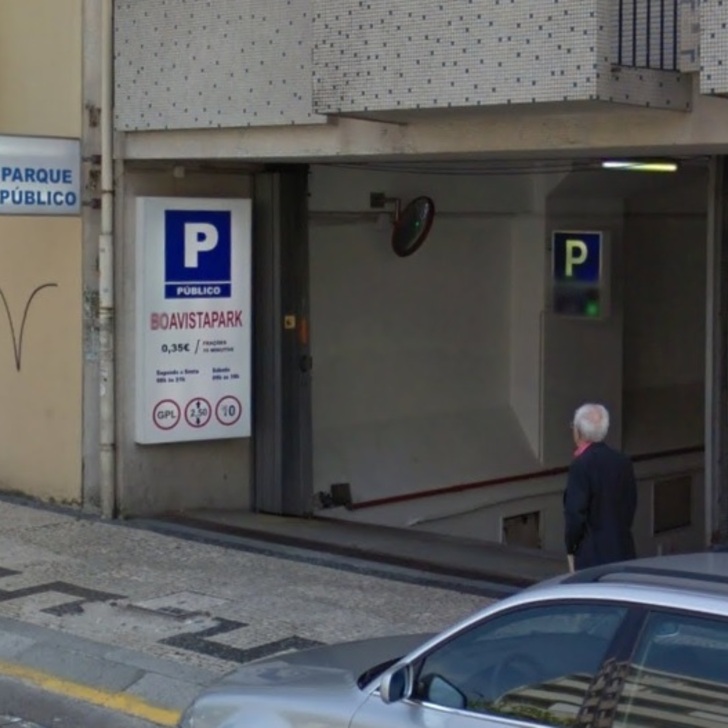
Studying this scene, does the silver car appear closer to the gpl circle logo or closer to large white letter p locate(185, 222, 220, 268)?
the gpl circle logo

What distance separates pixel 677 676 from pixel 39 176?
8547 millimetres

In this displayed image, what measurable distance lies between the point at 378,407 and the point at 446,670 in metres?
9.26

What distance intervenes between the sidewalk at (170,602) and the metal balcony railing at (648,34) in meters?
3.51

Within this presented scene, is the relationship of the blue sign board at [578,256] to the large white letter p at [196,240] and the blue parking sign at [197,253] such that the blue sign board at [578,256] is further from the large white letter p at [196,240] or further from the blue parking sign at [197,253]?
the large white letter p at [196,240]

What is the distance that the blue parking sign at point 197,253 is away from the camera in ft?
40.9

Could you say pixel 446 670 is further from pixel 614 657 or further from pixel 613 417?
pixel 613 417

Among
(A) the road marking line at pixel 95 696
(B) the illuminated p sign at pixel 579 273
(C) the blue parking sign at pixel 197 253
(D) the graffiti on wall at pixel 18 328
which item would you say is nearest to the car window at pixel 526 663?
(A) the road marking line at pixel 95 696

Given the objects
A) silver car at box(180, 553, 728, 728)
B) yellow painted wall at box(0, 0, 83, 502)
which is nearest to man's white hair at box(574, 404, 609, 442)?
silver car at box(180, 553, 728, 728)

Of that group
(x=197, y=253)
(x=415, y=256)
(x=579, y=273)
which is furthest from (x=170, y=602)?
(x=579, y=273)

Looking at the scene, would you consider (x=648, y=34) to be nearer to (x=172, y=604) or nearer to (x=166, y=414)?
(x=172, y=604)

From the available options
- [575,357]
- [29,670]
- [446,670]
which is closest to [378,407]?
[575,357]

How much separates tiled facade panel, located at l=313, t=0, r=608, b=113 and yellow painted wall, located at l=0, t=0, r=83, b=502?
135 inches

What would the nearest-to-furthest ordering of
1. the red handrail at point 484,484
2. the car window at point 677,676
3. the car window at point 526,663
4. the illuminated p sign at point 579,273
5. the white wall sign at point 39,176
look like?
1. the car window at point 677,676
2. the car window at point 526,663
3. the white wall sign at point 39,176
4. the red handrail at point 484,484
5. the illuminated p sign at point 579,273

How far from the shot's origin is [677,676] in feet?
14.8
